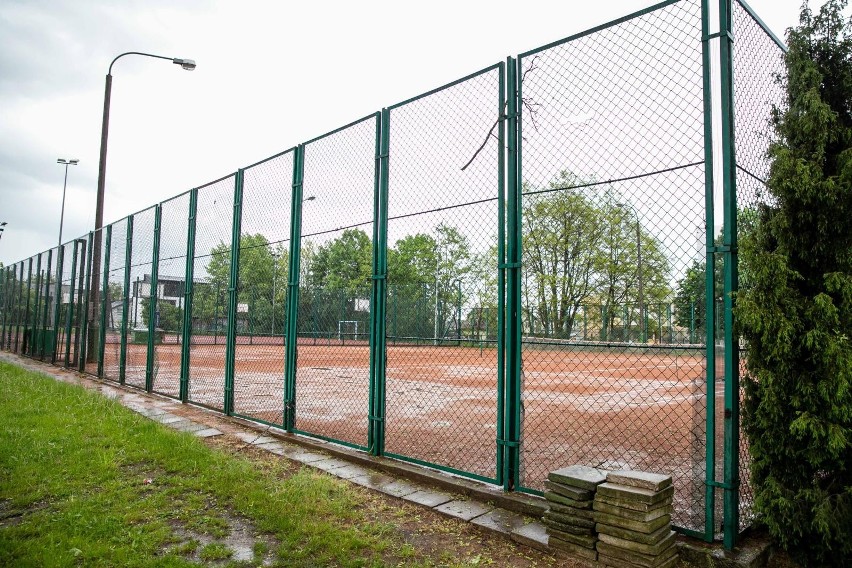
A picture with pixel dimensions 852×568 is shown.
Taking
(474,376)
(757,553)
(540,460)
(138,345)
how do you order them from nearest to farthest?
(757,553) < (540,460) < (138,345) < (474,376)

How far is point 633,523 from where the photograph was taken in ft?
10.2

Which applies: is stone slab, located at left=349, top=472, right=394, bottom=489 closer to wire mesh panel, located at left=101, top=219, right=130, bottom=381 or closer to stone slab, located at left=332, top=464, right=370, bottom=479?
stone slab, located at left=332, top=464, right=370, bottom=479

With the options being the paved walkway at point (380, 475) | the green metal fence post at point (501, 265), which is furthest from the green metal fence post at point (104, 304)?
the green metal fence post at point (501, 265)

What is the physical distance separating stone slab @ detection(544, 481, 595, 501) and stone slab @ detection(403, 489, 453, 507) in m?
1.06

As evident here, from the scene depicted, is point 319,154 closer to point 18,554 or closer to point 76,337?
point 18,554

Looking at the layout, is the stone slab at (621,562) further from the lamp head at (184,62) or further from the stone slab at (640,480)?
the lamp head at (184,62)

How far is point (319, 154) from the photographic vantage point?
6672 millimetres

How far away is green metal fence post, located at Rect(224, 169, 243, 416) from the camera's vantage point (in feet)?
25.4

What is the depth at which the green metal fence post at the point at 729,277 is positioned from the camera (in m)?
3.23

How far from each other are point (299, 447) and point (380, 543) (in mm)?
2798

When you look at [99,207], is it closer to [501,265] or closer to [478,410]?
[478,410]

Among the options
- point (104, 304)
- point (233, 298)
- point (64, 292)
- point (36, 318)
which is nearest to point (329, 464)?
point (233, 298)

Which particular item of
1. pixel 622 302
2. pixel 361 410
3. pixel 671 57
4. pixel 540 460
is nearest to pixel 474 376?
pixel 361 410

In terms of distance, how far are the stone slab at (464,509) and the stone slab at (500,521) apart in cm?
6
